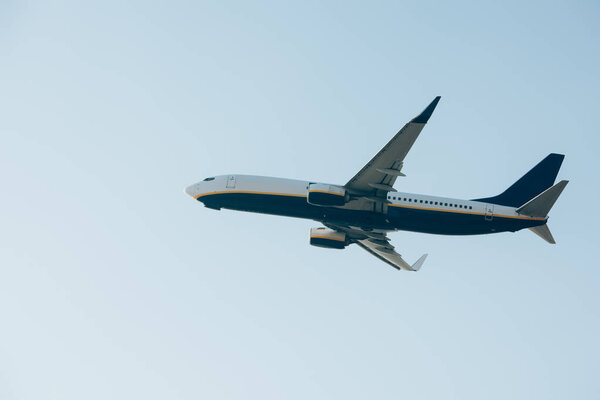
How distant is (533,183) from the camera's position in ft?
182

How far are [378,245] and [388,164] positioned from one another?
41.4ft

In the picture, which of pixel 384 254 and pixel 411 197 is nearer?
pixel 411 197

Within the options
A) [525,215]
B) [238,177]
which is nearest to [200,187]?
[238,177]

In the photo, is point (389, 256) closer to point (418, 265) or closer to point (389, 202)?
point (418, 265)

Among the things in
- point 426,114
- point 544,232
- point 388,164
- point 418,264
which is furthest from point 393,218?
point 544,232

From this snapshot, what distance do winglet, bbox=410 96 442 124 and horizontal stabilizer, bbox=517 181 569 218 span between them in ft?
38.5

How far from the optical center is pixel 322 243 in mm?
59125

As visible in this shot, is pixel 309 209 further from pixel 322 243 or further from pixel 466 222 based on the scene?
pixel 466 222

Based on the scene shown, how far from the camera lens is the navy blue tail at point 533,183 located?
54.9 m

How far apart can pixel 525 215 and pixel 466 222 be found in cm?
462

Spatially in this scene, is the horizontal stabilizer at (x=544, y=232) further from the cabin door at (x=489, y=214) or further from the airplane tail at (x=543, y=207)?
the cabin door at (x=489, y=214)

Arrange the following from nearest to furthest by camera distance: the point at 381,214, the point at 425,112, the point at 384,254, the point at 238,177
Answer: the point at 425,112
the point at 381,214
the point at 238,177
the point at 384,254

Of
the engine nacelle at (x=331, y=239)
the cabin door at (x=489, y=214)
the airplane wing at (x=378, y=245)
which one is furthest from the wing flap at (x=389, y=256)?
the cabin door at (x=489, y=214)

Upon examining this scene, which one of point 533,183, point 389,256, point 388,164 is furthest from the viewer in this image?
point 389,256
